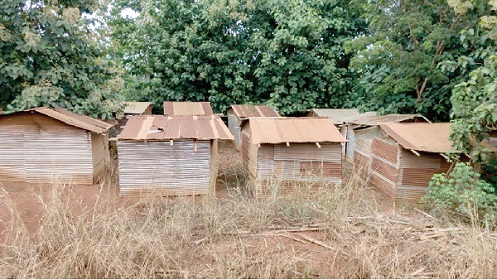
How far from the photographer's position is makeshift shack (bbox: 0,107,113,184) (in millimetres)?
6695

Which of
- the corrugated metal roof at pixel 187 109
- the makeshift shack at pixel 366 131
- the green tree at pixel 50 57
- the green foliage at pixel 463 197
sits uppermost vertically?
the green tree at pixel 50 57

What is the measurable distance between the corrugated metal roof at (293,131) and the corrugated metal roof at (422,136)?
1335 millimetres

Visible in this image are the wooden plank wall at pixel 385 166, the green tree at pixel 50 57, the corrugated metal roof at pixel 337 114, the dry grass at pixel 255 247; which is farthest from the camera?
the corrugated metal roof at pixel 337 114

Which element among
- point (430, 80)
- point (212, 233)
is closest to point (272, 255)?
point (212, 233)

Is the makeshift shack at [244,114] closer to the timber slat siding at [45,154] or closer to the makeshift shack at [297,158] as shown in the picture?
the makeshift shack at [297,158]

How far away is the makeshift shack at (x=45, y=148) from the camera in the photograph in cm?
670

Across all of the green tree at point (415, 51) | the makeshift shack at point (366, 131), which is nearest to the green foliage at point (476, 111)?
the makeshift shack at point (366, 131)

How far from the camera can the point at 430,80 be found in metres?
9.67

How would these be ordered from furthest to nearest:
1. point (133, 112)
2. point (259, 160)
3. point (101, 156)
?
1. point (133, 112)
2. point (101, 156)
3. point (259, 160)

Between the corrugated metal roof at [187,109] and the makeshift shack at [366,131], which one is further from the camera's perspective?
the corrugated metal roof at [187,109]

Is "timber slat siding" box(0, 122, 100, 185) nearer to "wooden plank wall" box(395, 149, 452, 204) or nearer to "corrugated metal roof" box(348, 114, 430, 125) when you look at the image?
"wooden plank wall" box(395, 149, 452, 204)

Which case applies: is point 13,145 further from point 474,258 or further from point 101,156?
point 474,258

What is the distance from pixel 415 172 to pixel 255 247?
485cm

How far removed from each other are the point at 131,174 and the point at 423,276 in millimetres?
5363
